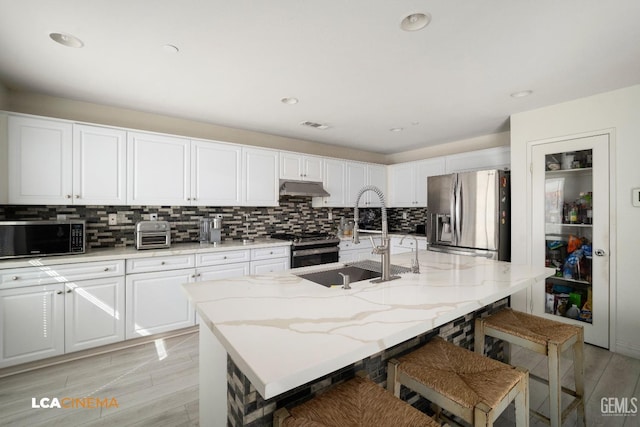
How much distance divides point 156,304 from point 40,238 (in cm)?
109

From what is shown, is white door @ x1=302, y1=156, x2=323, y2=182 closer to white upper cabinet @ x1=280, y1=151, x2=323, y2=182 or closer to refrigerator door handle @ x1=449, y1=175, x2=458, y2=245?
white upper cabinet @ x1=280, y1=151, x2=323, y2=182

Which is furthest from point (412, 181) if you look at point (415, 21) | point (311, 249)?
point (415, 21)

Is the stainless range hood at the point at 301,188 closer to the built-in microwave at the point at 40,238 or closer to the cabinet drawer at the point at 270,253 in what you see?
the cabinet drawer at the point at 270,253

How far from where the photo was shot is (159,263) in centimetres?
288

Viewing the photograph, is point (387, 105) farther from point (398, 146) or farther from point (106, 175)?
point (106, 175)

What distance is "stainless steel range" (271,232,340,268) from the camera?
3.75 meters

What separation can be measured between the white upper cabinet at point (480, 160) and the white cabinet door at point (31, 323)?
476cm

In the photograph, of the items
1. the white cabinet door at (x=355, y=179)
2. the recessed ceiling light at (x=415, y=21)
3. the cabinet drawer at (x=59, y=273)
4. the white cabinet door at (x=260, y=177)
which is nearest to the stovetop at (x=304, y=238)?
the white cabinet door at (x=260, y=177)

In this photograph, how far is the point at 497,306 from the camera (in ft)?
7.05

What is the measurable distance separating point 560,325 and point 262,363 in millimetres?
1871

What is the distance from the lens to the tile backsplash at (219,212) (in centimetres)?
292

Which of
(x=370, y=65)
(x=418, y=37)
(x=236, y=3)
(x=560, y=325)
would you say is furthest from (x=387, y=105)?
(x=560, y=325)

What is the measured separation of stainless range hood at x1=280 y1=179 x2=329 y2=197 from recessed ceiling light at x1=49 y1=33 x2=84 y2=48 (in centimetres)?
251

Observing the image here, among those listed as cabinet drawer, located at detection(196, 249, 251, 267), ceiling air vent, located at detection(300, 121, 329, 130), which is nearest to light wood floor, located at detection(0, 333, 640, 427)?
cabinet drawer, located at detection(196, 249, 251, 267)
